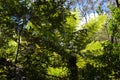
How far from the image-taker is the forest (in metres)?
7.01

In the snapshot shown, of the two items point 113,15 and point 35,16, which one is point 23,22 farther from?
point 113,15

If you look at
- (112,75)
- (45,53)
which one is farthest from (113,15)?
(45,53)

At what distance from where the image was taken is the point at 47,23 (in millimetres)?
7250

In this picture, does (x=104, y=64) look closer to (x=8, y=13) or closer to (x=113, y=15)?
(x=113, y=15)

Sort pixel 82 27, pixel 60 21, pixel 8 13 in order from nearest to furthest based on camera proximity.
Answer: pixel 8 13 → pixel 60 21 → pixel 82 27

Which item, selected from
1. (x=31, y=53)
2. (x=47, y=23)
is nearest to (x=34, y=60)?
(x=31, y=53)

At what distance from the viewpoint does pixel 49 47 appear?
731 cm

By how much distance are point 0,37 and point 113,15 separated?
9.48 feet

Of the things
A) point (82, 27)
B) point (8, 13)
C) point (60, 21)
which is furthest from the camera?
point (82, 27)

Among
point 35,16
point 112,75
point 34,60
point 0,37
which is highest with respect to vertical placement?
point 35,16

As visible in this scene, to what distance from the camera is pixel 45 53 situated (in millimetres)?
7262

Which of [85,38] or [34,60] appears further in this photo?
[85,38]

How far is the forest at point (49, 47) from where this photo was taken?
7.01m

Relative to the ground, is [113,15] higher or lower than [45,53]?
higher
